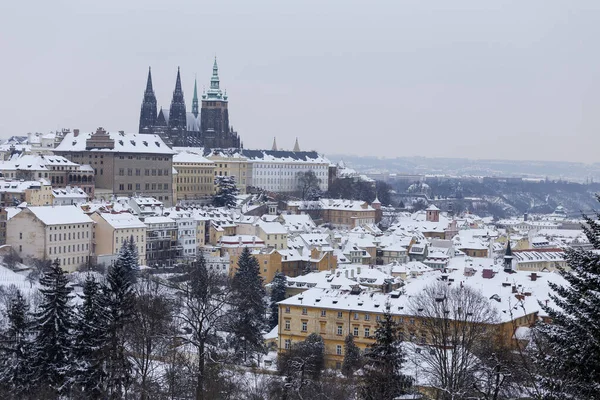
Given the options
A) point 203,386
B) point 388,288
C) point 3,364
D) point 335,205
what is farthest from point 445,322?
point 335,205

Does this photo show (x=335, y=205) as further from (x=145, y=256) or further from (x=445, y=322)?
(x=445, y=322)

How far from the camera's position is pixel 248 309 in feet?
135

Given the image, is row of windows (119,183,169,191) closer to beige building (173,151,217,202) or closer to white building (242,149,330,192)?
beige building (173,151,217,202)

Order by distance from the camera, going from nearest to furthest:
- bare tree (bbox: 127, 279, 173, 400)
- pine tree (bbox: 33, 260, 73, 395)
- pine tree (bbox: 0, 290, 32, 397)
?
bare tree (bbox: 127, 279, 173, 400), pine tree (bbox: 33, 260, 73, 395), pine tree (bbox: 0, 290, 32, 397)

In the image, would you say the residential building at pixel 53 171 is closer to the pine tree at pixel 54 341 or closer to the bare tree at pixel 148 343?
the bare tree at pixel 148 343

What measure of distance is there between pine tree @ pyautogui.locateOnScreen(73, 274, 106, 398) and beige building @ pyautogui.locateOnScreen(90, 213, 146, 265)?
32397 mm

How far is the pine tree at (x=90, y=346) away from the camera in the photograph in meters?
21.7

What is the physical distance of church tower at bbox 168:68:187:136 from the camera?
105 meters

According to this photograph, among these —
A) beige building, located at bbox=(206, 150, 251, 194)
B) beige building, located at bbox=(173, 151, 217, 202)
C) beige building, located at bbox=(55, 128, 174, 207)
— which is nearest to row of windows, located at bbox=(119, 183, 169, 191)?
beige building, located at bbox=(55, 128, 174, 207)

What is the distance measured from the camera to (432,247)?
69.8 metres

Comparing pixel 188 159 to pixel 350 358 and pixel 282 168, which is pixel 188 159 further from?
pixel 350 358

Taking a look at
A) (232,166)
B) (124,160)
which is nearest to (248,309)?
(124,160)

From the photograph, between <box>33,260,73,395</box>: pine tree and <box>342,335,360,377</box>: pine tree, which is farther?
<box>342,335,360,377</box>: pine tree

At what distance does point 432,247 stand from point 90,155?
89.7ft
